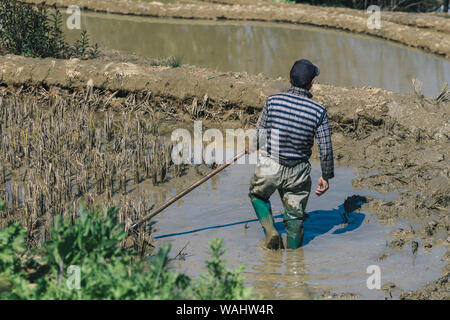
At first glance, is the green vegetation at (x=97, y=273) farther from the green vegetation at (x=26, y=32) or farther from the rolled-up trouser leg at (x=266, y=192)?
the green vegetation at (x=26, y=32)

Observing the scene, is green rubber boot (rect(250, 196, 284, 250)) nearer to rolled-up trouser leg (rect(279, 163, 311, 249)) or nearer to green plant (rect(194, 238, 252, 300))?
rolled-up trouser leg (rect(279, 163, 311, 249))

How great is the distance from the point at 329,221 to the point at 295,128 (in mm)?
1363

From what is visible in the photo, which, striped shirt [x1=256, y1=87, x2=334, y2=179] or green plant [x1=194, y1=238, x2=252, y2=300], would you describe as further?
striped shirt [x1=256, y1=87, x2=334, y2=179]

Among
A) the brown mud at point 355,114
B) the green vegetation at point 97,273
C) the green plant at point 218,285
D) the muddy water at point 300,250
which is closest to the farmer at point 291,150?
the muddy water at point 300,250

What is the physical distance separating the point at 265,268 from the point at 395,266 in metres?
1.00

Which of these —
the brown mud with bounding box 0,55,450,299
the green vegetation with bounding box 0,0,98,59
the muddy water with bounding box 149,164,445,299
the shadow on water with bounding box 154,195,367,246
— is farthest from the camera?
the green vegetation with bounding box 0,0,98,59

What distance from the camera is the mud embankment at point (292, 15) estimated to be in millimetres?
14297

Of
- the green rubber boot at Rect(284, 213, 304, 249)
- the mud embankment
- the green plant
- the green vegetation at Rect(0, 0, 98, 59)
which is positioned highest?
the mud embankment

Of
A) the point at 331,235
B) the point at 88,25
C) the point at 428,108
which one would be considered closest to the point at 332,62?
the point at 428,108

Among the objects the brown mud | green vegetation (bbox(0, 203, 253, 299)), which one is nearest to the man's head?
the brown mud

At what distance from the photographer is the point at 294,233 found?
18.2 feet

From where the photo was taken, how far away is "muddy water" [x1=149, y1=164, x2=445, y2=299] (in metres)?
4.99

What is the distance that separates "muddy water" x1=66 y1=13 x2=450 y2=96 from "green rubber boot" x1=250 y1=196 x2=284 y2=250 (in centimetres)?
565

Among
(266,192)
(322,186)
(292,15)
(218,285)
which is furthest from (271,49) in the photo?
(218,285)
